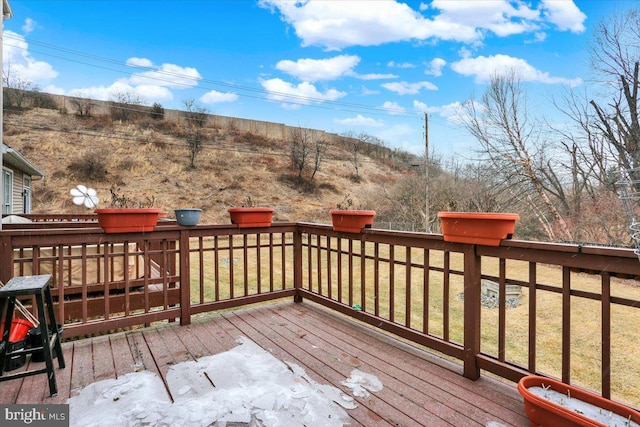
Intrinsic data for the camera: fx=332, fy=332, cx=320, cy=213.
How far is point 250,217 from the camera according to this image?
2.95m

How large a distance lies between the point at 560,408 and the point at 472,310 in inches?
24.2

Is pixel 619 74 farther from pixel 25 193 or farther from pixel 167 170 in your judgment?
pixel 167 170

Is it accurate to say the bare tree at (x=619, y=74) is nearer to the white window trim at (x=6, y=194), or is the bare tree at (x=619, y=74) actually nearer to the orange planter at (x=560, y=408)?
the orange planter at (x=560, y=408)

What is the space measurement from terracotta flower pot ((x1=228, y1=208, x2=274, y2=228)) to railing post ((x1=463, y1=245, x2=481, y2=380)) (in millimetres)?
1735

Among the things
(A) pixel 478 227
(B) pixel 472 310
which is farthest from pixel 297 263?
(A) pixel 478 227

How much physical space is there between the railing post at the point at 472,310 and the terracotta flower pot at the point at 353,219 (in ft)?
2.72

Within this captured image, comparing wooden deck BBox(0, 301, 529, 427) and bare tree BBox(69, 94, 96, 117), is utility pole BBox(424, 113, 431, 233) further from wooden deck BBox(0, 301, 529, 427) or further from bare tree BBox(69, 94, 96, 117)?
bare tree BBox(69, 94, 96, 117)

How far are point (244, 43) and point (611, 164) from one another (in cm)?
1474

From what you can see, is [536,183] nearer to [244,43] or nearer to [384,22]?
[384,22]

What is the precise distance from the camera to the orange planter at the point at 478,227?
1.68 m

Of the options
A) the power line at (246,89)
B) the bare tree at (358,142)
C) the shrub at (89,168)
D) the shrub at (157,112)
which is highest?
the power line at (246,89)

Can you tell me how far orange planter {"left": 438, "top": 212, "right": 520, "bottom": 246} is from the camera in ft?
5.53

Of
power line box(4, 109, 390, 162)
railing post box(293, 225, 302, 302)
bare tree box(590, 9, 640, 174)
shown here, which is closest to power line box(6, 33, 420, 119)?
power line box(4, 109, 390, 162)

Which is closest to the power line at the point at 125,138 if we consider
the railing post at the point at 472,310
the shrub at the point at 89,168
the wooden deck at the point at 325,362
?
the shrub at the point at 89,168
